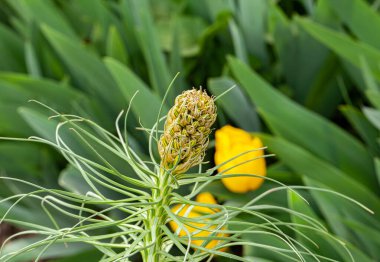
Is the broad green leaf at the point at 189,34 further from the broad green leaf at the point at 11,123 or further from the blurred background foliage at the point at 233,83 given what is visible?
the broad green leaf at the point at 11,123

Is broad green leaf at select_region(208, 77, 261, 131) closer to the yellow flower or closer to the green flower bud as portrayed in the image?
the yellow flower

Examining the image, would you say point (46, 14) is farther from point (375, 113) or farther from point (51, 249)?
point (375, 113)

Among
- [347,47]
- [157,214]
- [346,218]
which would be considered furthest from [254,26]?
[157,214]

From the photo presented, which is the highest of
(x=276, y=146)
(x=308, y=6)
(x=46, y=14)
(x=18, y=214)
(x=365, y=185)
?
(x=46, y=14)

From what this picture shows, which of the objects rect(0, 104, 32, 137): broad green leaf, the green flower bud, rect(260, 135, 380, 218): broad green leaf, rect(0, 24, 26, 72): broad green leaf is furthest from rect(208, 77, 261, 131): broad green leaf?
the green flower bud

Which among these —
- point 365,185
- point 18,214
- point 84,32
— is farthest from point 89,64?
point 365,185

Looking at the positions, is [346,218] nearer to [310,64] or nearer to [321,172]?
[321,172]

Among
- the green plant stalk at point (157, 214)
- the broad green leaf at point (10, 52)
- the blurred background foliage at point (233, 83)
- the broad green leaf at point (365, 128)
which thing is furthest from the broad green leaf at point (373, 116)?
the broad green leaf at point (10, 52)
